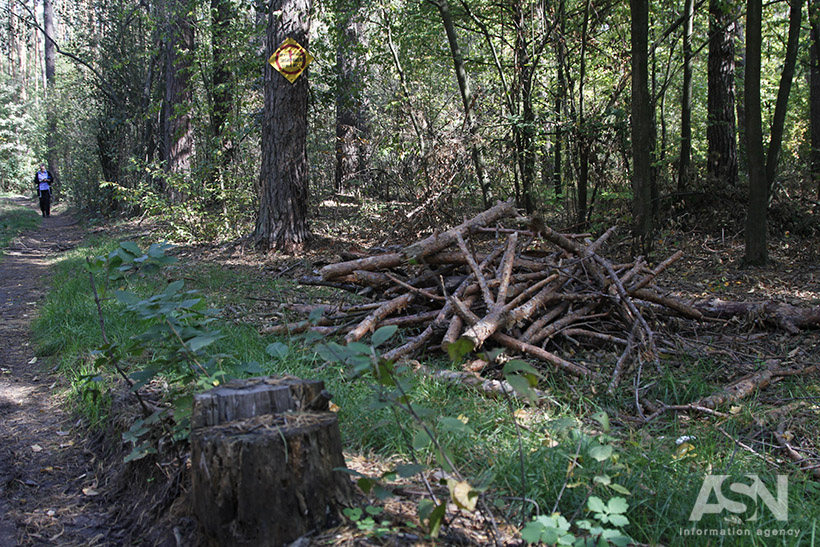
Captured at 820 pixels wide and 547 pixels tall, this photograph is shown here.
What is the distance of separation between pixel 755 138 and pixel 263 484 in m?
7.32

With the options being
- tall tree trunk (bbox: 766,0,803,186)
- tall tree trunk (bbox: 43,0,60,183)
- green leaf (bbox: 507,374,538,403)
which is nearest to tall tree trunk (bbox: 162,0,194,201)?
tall tree trunk (bbox: 766,0,803,186)

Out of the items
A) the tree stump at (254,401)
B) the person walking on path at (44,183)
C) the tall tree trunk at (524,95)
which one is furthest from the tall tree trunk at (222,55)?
the person walking on path at (44,183)

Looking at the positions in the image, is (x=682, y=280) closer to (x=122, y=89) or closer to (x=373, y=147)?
(x=373, y=147)

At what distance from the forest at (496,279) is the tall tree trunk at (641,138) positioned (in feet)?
0.10

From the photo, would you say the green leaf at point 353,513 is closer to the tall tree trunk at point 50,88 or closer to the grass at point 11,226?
Answer: the grass at point 11,226

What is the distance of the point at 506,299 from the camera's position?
4750mm

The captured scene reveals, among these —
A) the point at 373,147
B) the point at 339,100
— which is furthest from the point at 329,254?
the point at 339,100

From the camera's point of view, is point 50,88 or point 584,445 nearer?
point 584,445

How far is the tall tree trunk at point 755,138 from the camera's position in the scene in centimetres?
675

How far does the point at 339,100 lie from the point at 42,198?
16.1m

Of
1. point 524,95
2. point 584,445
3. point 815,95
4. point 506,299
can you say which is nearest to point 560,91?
point 524,95

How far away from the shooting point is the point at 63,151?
29.6 m

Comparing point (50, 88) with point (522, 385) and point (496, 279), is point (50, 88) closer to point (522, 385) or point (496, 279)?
point (496, 279)

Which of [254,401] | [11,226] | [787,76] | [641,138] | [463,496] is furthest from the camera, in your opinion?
[11,226]
